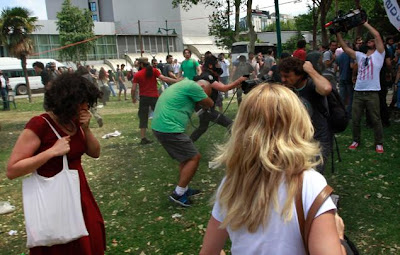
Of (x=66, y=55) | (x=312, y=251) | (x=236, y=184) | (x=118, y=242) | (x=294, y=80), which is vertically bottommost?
(x=118, y=242)

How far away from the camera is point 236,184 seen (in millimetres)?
1410

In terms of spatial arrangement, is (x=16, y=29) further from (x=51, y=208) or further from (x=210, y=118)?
(x=51, y=208)

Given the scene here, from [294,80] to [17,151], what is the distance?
2.38 m

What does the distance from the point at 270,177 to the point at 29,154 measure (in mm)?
1557

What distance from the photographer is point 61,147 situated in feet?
7.48

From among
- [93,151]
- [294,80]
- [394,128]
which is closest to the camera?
[93,151]

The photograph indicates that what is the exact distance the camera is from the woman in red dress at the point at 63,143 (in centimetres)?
224

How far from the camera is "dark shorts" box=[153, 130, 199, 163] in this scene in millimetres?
4320

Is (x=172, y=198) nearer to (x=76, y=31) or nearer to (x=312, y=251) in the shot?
(x=312, y=251)

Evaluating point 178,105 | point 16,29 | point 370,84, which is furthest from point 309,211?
point 16,29

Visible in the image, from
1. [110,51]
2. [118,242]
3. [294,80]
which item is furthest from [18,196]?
[110,51]

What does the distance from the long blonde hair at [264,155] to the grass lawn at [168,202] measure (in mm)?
1900

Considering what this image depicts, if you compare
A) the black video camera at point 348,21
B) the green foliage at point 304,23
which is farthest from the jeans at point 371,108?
the green foliage at point 304,23

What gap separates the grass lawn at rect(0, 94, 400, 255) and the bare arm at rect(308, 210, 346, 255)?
2.10m
